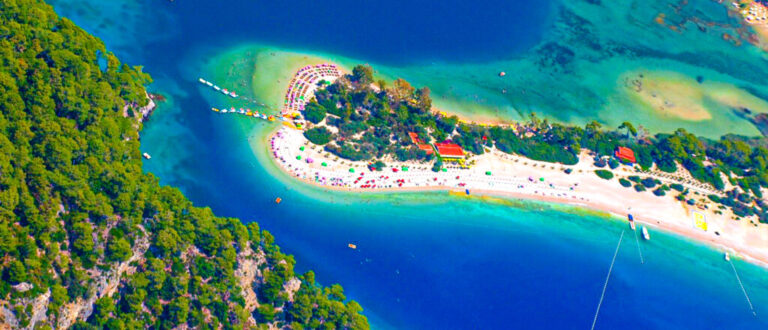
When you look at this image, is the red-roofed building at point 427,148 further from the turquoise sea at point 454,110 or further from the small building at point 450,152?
the turquoise sea at point 454,110

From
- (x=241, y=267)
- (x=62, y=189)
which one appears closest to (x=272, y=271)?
(x=241, y=267)

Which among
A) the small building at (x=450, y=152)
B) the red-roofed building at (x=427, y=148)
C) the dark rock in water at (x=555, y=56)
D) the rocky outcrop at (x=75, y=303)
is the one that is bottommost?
the rocky outcrop at (x=75, y=303)

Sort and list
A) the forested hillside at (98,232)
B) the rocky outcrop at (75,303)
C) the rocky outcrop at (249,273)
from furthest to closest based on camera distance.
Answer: the rocky outcrop at (249,273)
the forested hillside at (98,232)
the rocky outcrop at (75,303)

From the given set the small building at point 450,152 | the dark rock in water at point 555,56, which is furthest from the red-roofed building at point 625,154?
the small building at point 450,152

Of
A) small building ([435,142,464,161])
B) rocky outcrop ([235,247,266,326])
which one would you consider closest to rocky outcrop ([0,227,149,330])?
rocky outcrop ([235,247,266,326])

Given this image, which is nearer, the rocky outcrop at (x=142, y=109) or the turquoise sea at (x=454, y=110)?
the turquoise sea at (x=454, y=110)

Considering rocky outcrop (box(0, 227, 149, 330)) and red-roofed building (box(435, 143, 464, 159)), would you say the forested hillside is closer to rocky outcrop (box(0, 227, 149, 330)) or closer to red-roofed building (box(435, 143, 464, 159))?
rocky outcrop (box(0, 227, 149, 330))

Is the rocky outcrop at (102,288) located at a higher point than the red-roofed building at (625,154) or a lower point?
lower
